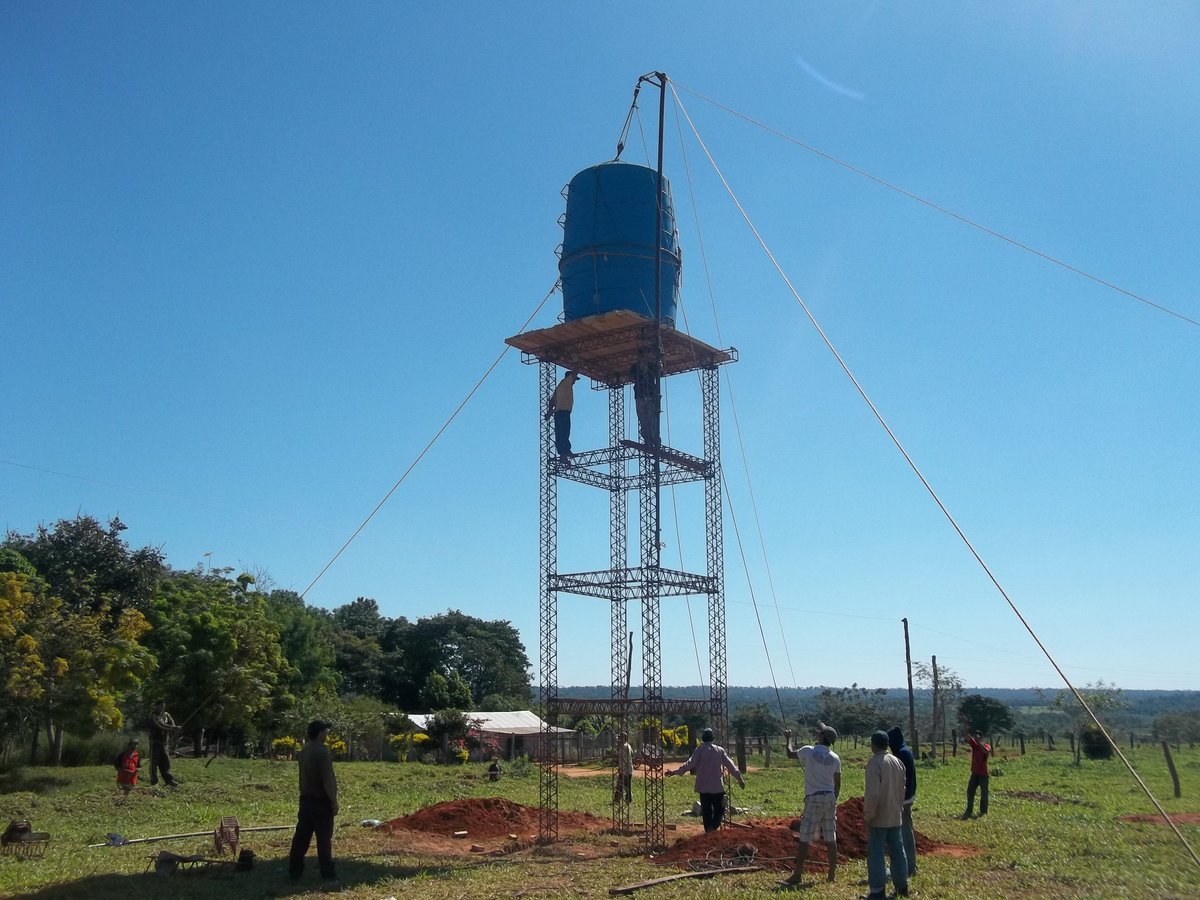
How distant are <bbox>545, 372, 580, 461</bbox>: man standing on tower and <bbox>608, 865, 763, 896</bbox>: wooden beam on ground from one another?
9.68 meters

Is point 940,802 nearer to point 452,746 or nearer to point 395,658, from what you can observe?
point 452,746

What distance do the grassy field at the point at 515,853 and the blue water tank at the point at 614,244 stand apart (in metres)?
11.0

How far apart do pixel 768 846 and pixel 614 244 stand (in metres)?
12.7

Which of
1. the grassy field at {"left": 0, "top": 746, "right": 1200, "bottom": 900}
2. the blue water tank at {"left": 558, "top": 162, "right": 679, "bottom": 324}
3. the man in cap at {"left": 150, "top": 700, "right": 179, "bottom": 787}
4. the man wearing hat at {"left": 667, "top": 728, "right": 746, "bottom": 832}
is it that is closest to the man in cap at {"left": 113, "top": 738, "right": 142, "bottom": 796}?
the grassy field at {"left": 0, "top": 746, "right": 1200, "bottom": 900}

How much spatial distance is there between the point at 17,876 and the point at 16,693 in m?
15.6

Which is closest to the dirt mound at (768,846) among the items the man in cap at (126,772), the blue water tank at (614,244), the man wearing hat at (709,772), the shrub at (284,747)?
the man wearing hat at (709,772)

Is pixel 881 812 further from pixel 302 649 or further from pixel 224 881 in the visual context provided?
pixel 302 649

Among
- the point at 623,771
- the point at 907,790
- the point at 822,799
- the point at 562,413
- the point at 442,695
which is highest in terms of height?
the point at 562,413

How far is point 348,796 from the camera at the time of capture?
85.3ft

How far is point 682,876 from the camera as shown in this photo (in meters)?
12.5

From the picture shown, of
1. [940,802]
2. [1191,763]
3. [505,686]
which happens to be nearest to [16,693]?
[940,802]

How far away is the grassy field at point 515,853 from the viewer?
11.5m

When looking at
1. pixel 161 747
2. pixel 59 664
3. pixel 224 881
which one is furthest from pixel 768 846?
pixel 59 664

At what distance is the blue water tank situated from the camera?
68.2ft
